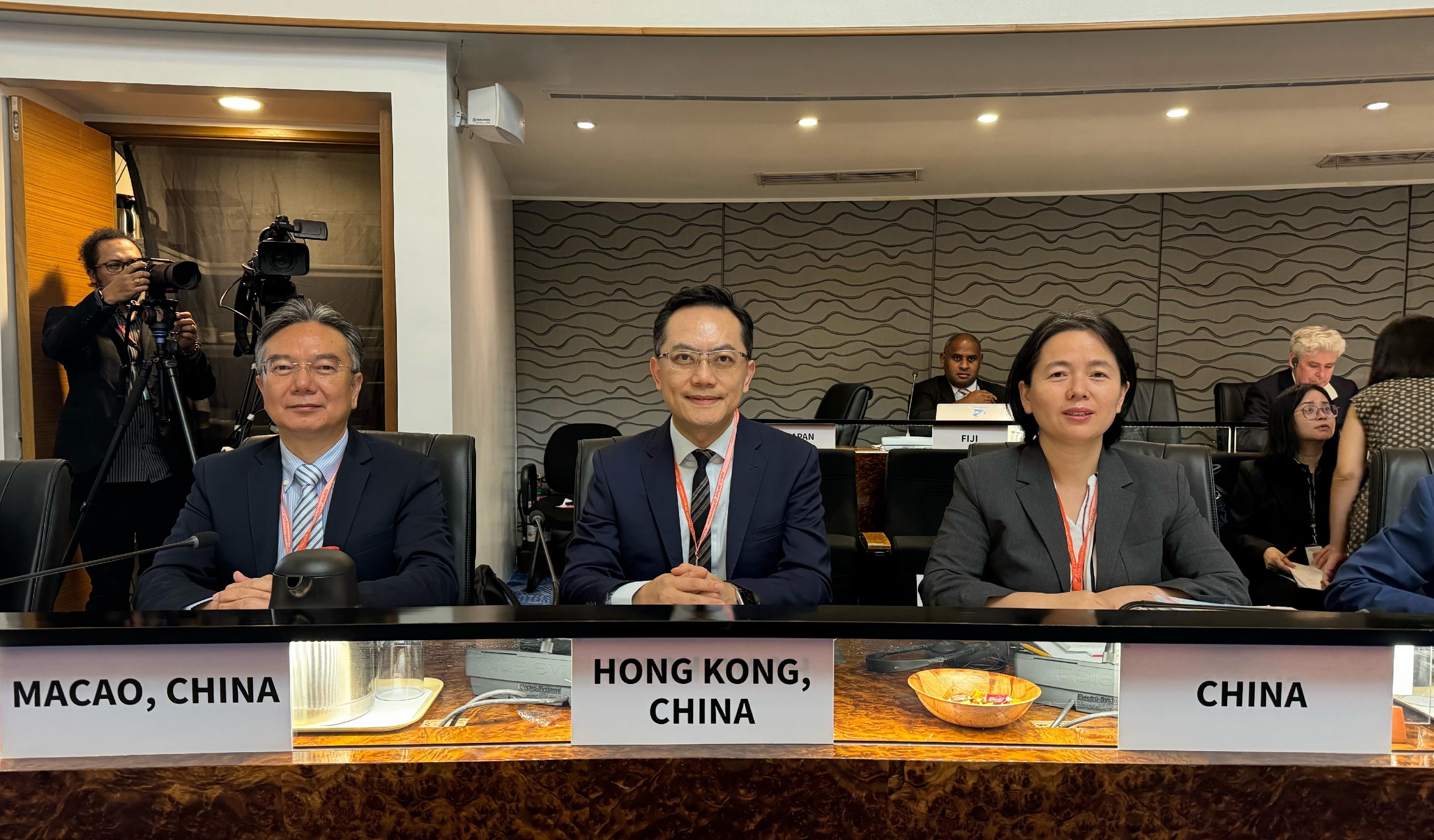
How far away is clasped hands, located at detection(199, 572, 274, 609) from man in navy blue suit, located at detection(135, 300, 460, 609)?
210 mm

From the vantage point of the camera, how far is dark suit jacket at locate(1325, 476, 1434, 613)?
1.44 meters

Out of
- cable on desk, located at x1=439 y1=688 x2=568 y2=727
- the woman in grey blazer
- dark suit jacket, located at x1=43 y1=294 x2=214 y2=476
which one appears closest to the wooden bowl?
cable on desk, located at x1=439 y1=688 x2=568 y2=727

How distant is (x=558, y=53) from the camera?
3.37 m

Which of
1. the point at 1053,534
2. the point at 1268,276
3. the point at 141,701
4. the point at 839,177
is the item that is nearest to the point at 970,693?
the point at 141,701

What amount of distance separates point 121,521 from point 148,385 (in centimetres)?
55

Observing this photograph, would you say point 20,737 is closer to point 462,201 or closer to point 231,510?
point 231,510

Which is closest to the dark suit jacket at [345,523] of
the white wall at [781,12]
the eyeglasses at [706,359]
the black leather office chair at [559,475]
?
the eyeglasses at [706,359]

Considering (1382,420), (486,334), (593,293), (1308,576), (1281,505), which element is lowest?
(1308,576)

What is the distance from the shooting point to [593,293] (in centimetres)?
695

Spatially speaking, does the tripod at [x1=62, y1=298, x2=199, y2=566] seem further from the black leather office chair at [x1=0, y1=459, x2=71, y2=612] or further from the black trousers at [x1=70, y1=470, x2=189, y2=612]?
the black leather office chair at [x1=0, y1=459, x2=71, y2=612]

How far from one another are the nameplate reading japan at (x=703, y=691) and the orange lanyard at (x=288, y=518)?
1145mm

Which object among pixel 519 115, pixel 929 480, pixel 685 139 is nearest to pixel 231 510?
pixel 929 480

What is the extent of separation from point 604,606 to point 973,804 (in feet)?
1.28

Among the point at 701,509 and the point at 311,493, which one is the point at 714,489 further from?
the point at 311,493
